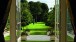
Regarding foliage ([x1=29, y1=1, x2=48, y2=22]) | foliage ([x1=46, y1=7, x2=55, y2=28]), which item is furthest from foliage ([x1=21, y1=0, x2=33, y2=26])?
foliage ([x1=46, y1=7, x2=55, y2=28])

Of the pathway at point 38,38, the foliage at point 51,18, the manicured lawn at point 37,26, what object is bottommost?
the pathway at point 38,38

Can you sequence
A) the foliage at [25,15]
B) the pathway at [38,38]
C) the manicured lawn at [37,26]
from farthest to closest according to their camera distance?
the pathway at [38,38] < the foliage at [25,15] < the manicured lawn at [37,26]

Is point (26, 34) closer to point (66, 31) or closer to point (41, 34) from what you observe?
point (41, 34)

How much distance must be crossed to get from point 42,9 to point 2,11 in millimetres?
2759

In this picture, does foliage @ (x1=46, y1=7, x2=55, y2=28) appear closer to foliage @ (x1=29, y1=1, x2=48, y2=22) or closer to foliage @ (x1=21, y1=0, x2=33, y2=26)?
foliage @ (x1=29, y1=1, x2=48, y2=22)

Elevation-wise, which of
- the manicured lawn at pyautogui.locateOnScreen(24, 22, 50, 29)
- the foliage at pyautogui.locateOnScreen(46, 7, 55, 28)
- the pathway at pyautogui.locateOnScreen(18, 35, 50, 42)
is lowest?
the pathway at pyautogui.locateOnScreen(18, 35, 50, 42)

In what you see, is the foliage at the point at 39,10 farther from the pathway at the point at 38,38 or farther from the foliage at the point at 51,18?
the pathway at the point at 38,38

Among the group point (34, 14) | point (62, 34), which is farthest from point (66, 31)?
point (34, 14)

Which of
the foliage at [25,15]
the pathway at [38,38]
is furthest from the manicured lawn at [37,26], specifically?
the pathway at [38,38]

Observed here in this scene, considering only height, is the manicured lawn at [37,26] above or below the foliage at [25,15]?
below

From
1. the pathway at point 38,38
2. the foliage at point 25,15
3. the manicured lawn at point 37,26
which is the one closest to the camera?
the manicured lawn at point 37,26

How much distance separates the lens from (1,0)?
4.46 metres

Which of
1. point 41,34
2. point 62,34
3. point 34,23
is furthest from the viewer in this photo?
point 41,34

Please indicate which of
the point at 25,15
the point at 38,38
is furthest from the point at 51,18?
the point at 38,38
